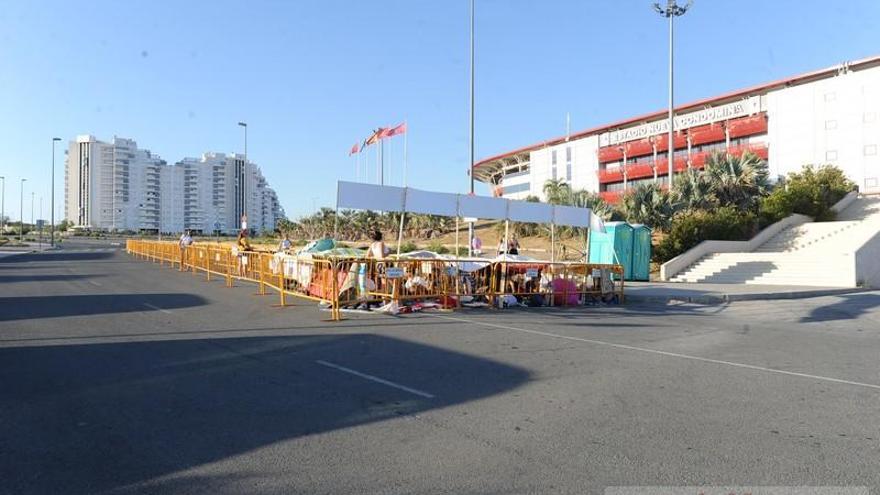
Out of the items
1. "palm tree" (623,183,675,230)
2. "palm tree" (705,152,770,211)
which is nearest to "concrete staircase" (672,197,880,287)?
"palm tree" (705,152,770,211)

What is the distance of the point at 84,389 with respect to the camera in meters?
6.42

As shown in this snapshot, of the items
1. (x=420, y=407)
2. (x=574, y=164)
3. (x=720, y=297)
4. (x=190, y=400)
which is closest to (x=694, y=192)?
(x=720, y=297)

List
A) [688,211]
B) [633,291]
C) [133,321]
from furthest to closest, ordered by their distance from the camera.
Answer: [688,211] < [633,291] < [133,321]

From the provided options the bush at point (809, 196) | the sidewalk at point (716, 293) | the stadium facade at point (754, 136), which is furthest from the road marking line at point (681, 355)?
the bush at point (809, 196)

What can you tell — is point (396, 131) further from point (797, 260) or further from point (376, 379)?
point (376, 379)

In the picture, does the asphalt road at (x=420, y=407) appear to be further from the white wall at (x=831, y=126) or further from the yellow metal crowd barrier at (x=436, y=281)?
the white wall at (x=831, y=126)

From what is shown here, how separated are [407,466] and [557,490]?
105 centimetres

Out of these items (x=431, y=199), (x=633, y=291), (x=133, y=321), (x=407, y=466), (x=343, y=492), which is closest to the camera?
(x=343, y=492)

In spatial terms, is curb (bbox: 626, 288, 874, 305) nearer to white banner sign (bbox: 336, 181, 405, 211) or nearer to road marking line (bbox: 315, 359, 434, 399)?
white banner sign (bbox: 336, 181, 405, 211)

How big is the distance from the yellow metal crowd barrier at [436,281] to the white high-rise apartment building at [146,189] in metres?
138

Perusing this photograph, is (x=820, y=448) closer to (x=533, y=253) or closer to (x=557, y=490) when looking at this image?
(x=557, y=490)

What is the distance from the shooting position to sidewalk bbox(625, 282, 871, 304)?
18.0 m

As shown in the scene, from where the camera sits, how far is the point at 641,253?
24688 millimetres

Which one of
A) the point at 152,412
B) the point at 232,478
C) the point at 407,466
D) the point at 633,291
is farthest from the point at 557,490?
the point at 633,291
